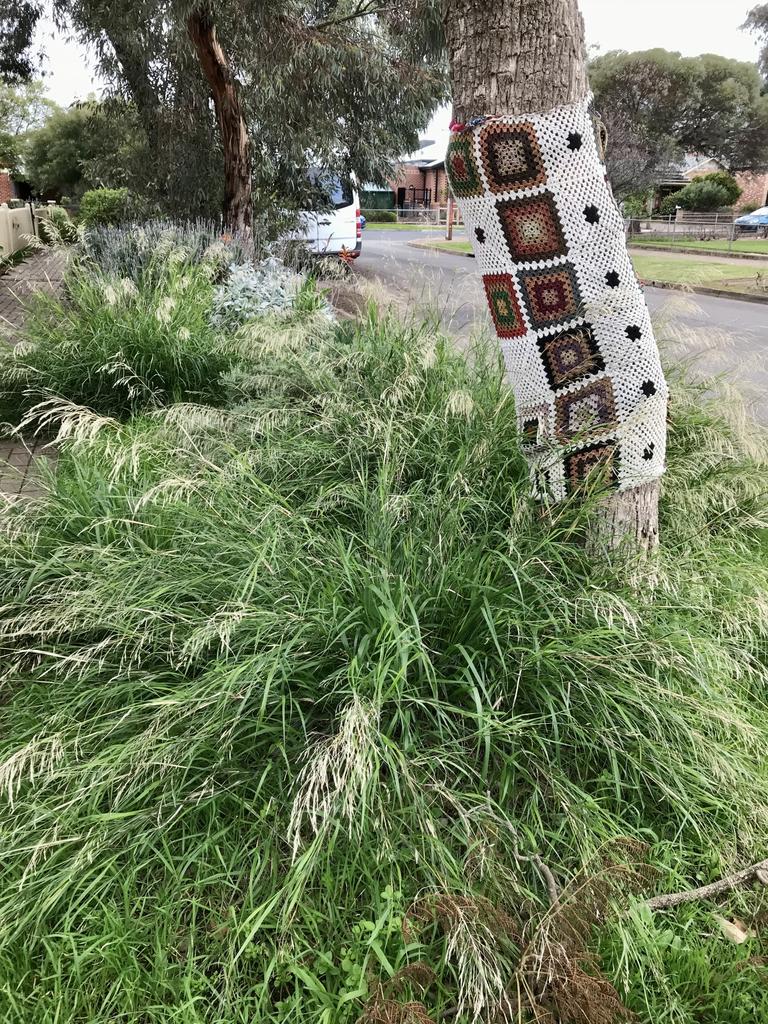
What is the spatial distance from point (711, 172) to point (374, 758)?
56.9 m

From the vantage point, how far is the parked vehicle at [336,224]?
1282 cm

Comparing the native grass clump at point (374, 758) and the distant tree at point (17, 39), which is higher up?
the distant tree at point (17, 39)

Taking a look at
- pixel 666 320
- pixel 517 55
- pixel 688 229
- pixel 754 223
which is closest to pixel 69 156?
pixel 688 229

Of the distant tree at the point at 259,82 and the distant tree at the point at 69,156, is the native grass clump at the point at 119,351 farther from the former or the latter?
the distant tree at the point at 69,156

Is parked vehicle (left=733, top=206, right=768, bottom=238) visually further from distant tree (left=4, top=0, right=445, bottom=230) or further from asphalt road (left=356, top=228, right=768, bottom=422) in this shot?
asphalt road (left=356, top=228, right=768, bottom=422)

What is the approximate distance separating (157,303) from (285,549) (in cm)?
346

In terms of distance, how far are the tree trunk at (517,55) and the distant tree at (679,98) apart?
3893cm

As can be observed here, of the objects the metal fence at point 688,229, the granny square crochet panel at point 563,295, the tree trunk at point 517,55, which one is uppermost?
the tree trunk at point 517,55

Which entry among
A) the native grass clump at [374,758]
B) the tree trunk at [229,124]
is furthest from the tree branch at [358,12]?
the native grass clump at [374,758]

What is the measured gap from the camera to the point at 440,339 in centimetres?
395

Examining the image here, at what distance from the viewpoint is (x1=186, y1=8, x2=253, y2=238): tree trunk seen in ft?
28.8

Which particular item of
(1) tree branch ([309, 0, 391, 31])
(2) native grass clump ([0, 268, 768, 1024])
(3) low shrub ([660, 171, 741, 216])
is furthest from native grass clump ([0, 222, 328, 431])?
(3) low shrub ([660, 171, 741, 216])

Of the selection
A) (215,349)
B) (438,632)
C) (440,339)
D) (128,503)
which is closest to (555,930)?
(438,632)

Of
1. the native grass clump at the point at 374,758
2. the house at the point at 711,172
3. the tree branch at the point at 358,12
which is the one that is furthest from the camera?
the house at the point at 711,172
